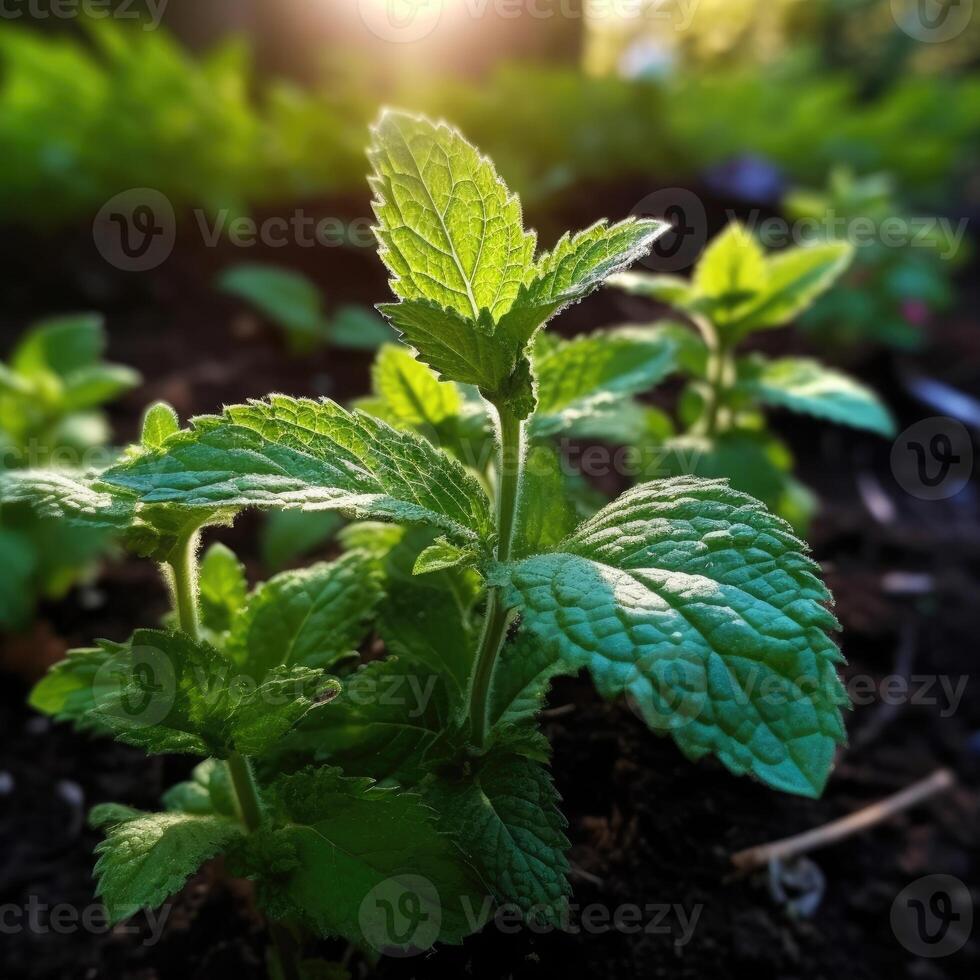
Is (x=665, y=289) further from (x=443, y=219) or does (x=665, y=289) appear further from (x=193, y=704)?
(x=193, y=704)

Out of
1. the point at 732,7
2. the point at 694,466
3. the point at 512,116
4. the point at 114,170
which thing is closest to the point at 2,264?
the point at 114,170

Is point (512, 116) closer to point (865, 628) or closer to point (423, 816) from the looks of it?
Result: point (865, 628)

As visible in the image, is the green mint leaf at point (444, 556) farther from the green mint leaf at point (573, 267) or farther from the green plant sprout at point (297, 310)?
the green plant sprout at point (297, 310)
